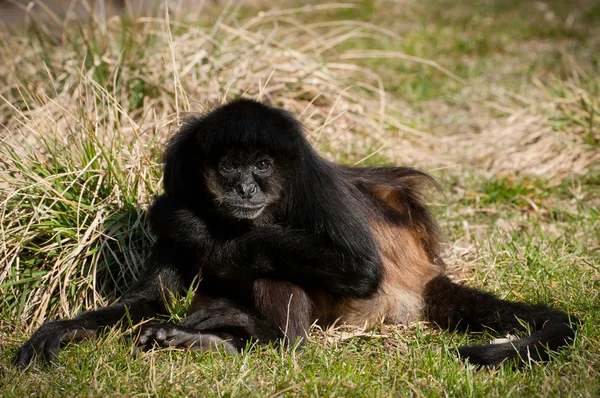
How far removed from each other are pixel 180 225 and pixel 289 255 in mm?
668

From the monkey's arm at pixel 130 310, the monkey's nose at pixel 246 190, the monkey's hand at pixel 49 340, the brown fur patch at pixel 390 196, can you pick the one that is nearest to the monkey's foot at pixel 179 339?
the monkey's arm at pixel 130 310

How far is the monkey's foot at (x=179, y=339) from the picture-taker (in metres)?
3.90

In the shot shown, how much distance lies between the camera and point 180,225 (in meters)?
4.22

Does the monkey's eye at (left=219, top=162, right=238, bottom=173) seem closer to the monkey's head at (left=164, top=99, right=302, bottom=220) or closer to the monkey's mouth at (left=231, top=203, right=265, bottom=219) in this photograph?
the monkey's head at (left=164, top=99, right=302, bottom=220)

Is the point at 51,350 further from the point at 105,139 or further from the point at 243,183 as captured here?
the point at 105,139

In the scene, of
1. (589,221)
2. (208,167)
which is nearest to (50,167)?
(208,167)

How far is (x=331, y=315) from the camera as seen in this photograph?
452 centimetres

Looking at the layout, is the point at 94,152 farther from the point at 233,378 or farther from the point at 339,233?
the point at 233,378

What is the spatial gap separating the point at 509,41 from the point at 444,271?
644 cm

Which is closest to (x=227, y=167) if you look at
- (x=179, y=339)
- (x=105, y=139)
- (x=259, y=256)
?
(x=259, y=256)

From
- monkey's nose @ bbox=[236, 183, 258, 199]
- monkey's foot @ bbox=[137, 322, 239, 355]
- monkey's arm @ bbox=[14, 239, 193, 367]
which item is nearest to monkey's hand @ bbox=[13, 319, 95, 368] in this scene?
monkey's arm @ bbox=[14, 239, 193, 367]

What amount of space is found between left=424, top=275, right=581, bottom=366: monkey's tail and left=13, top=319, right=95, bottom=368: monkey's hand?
6.88 ft

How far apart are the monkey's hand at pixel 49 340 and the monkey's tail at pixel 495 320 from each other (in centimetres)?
210

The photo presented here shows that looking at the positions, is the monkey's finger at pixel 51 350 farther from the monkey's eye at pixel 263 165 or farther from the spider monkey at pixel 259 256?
the monkey's eye at pixel 263 165
